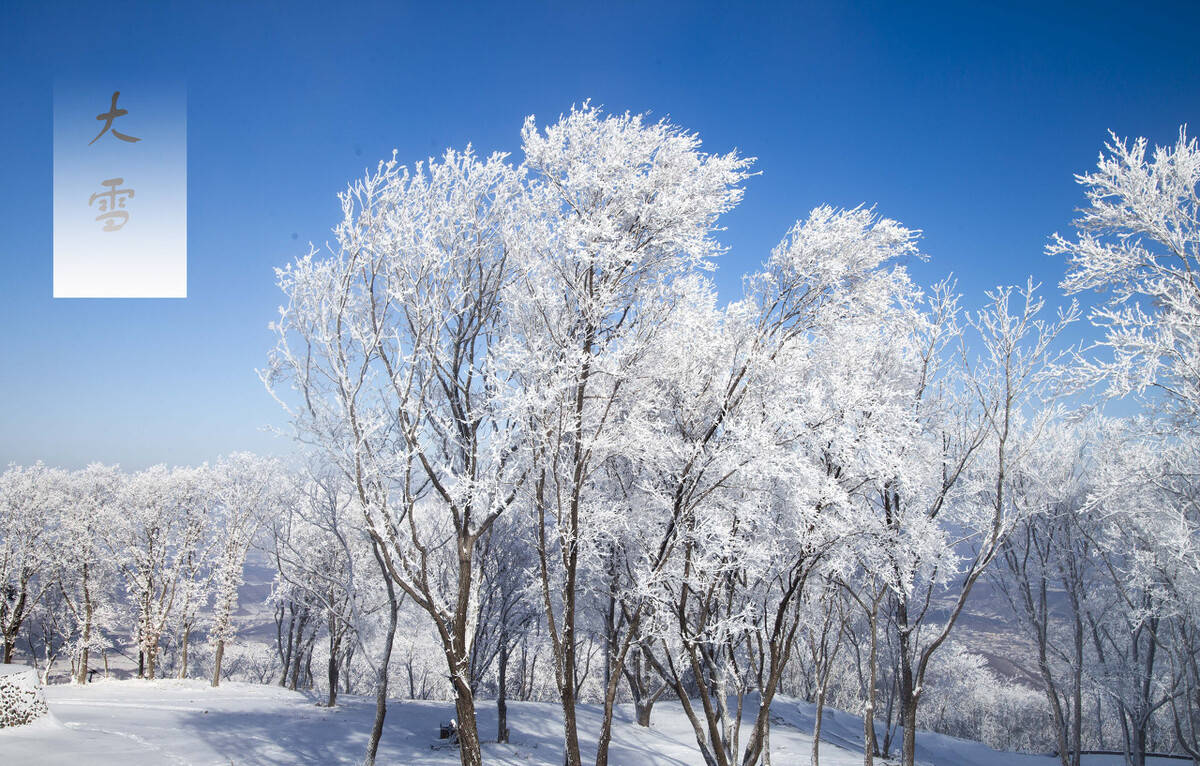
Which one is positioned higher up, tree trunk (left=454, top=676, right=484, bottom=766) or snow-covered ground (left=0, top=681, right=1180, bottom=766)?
tree trunk (left=454, top=676, right=484, bottom=766)

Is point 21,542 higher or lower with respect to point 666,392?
lower

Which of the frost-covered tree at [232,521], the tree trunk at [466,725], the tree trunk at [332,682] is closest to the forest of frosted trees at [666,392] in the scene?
the tree trunk at [466,725]

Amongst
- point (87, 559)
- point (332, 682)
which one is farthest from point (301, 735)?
point (87, 559)

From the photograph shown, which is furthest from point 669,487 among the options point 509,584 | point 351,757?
point 351,757

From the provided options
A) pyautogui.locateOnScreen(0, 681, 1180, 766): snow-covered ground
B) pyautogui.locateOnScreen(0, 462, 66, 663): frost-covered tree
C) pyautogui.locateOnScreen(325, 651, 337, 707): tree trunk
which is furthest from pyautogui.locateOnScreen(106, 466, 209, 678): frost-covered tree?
pyautogui.locateOnScreen(325, 651, 337, 707): tree trunk

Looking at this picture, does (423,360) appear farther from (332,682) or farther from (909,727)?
(332,682)

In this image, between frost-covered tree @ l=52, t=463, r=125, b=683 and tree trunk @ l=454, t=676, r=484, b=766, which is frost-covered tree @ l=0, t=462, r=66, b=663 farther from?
tree trunk @ l=454, t=676, r=484, b=766

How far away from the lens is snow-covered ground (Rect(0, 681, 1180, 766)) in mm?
10547

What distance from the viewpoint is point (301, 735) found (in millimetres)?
14766

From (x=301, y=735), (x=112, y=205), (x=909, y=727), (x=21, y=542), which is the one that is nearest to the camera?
(x=112, y=205)

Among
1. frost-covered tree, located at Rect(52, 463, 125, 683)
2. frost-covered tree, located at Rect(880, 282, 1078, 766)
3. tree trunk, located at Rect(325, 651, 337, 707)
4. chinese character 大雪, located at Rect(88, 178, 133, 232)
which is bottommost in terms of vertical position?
tree trunk, located at Rect(325, 651, 337, 707)

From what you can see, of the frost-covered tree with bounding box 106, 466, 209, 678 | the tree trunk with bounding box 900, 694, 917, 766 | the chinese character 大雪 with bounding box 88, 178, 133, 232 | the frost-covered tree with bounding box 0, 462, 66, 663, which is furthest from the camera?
the frost-covered tree with bounding box 106, 466, 209, 678

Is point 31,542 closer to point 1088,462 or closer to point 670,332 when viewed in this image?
point 670,332

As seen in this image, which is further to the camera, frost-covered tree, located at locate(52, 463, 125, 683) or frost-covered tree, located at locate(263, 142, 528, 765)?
frost-covered tree, located at locate(52, 463, 125, 683)
